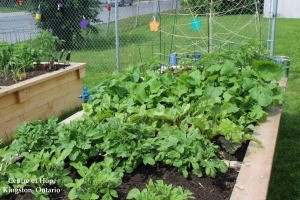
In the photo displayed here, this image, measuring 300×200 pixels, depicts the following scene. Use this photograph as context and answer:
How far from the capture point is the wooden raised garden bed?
390cm

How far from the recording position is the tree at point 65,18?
9289 mm

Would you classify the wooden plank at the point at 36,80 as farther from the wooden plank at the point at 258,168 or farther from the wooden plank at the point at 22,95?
the wooden plank at the point at 258,168

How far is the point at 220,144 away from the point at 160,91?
571 millimetres

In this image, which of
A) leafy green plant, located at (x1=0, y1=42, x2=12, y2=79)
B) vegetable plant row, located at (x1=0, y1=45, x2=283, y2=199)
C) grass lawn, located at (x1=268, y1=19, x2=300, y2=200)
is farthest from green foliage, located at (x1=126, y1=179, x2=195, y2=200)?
leafy green plant, located at (x1=0, y1=42, x2=12, y2=79)

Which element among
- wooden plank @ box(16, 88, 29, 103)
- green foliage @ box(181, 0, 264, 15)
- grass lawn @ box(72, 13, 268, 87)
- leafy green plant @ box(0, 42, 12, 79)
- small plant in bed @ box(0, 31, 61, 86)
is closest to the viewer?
wooden plank @ box(16, 88, 29, 103)

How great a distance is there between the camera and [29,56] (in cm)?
467

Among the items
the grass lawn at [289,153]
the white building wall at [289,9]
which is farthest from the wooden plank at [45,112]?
the white building wall at [289,9]

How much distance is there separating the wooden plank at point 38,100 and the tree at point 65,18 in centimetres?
465

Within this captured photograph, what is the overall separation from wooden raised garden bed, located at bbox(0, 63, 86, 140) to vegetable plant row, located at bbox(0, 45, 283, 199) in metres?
1.47

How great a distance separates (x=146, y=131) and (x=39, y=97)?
98.4 inches

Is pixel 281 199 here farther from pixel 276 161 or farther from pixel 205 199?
pixel 205 199

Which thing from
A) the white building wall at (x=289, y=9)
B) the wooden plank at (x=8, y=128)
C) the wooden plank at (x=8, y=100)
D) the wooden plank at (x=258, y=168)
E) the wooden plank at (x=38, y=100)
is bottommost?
the wooden plank at (x=8, y=128)

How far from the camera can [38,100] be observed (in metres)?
4.33

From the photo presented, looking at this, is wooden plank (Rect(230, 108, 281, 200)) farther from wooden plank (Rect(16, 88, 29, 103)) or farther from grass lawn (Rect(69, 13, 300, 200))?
wooden plank (Rect(16, 88, 29, 103))
